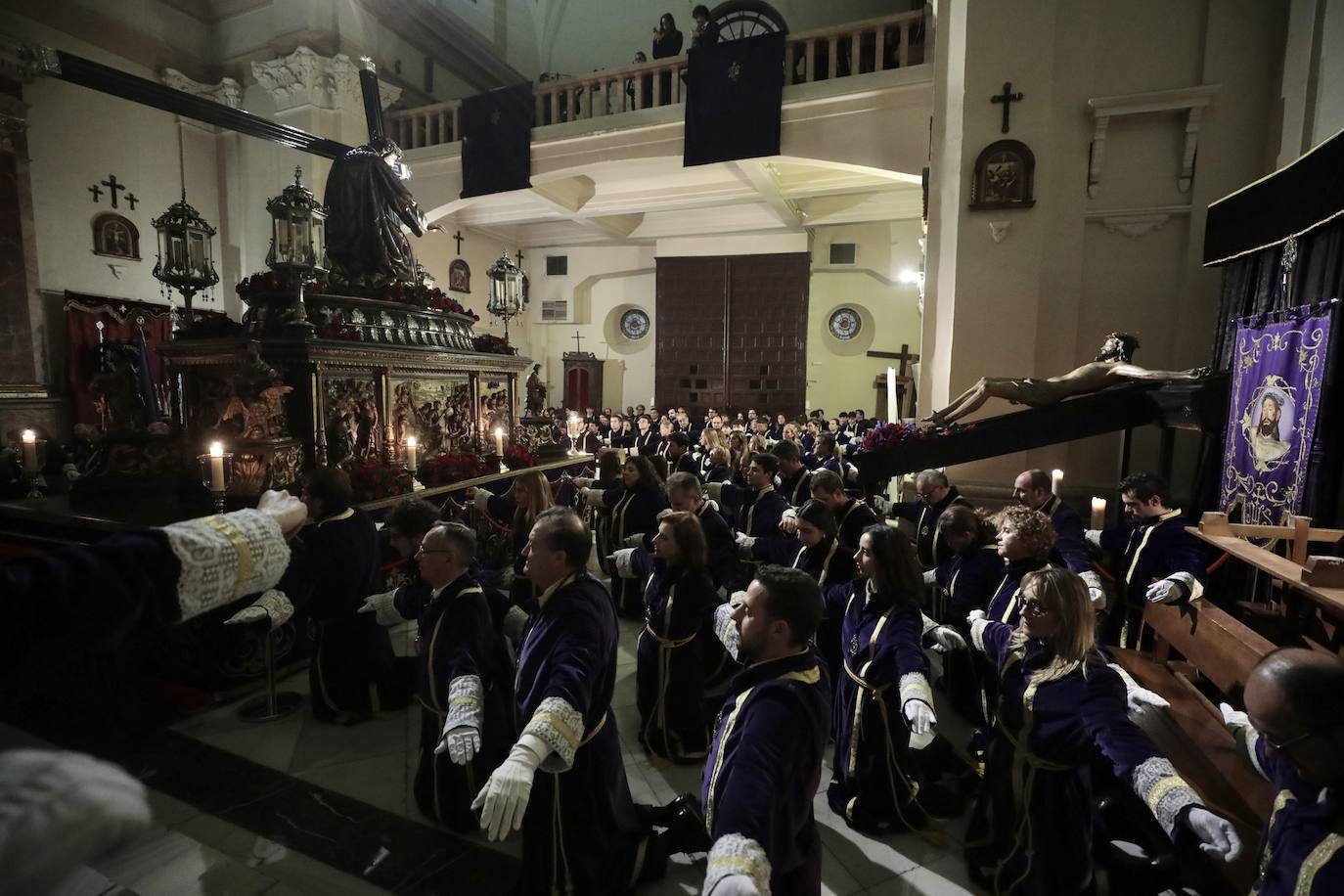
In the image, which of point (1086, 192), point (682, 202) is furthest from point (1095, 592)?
point (682, 202)

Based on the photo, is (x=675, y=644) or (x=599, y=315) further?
(x=599, y=315)

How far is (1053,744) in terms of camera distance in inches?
91.6

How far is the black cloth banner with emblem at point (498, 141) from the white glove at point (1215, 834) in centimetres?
1318

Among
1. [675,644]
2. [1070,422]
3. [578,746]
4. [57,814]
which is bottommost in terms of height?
[675,644]

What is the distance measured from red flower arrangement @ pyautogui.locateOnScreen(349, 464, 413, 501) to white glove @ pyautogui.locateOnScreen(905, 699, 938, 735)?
4440 millimetres

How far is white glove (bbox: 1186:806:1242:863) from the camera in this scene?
5.84 feet

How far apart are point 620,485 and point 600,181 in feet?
36.7

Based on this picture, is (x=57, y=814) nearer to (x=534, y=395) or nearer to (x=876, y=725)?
(x=876, y=725)

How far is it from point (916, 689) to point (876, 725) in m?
0.57

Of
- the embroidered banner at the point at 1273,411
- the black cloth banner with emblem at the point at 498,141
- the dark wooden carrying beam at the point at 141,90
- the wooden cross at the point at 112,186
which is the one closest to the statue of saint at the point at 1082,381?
the embroidered banner at the point at 1273,411

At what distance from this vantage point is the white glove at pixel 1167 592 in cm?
339

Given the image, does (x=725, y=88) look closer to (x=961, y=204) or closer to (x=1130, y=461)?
(x=961, y=204)

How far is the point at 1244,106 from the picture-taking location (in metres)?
7.03

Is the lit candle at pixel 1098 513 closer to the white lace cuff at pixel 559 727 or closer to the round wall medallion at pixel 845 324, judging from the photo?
the white lace cuff at pixel 559 727
